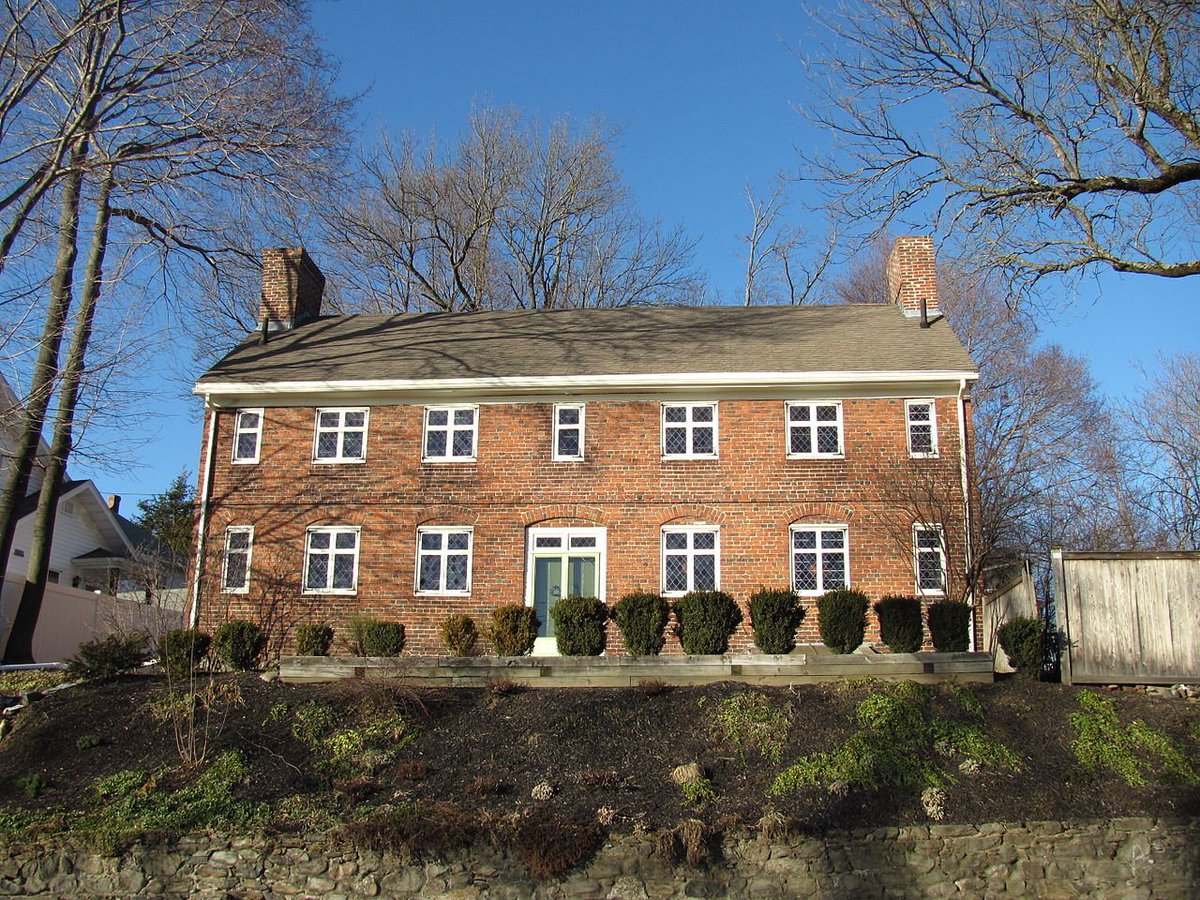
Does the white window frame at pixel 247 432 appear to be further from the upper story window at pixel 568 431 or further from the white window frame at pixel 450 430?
the upper story window at pixel 568 431

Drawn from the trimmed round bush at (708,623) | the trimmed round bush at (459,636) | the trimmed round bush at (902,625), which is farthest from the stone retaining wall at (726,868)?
the trimmed round bush at (459,636)

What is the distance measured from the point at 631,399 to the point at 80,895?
11.0m

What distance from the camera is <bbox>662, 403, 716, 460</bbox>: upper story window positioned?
704 inches

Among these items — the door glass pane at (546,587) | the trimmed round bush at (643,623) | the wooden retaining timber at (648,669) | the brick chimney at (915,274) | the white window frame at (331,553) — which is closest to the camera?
the wooden retaining timber at (648,669)

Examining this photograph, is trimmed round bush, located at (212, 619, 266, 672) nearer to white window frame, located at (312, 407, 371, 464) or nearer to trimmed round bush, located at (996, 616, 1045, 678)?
white window frame, located at (312, 407, 371, 464)

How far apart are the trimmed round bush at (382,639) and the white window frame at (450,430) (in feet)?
13.5

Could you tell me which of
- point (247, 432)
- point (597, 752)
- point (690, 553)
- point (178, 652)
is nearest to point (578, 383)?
point (690, 553)

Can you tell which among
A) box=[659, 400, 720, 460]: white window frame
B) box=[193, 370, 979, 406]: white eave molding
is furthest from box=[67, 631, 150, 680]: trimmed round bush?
box=[659, 400, 720, 460]: white window frame

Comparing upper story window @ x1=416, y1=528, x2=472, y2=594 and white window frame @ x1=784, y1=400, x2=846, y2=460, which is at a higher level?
white window frame @ x1=784, y1=400, x2=846, y2=460

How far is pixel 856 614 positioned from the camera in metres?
13.6

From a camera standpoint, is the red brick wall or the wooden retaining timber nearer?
the wooden retaining timber

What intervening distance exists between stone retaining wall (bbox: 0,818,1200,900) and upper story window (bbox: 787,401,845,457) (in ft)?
28.0

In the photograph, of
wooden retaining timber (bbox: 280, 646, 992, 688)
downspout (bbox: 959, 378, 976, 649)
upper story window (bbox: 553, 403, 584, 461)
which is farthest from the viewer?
upper story window (bbox: 553, 403, 584, 461)

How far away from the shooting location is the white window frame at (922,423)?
17489mm
